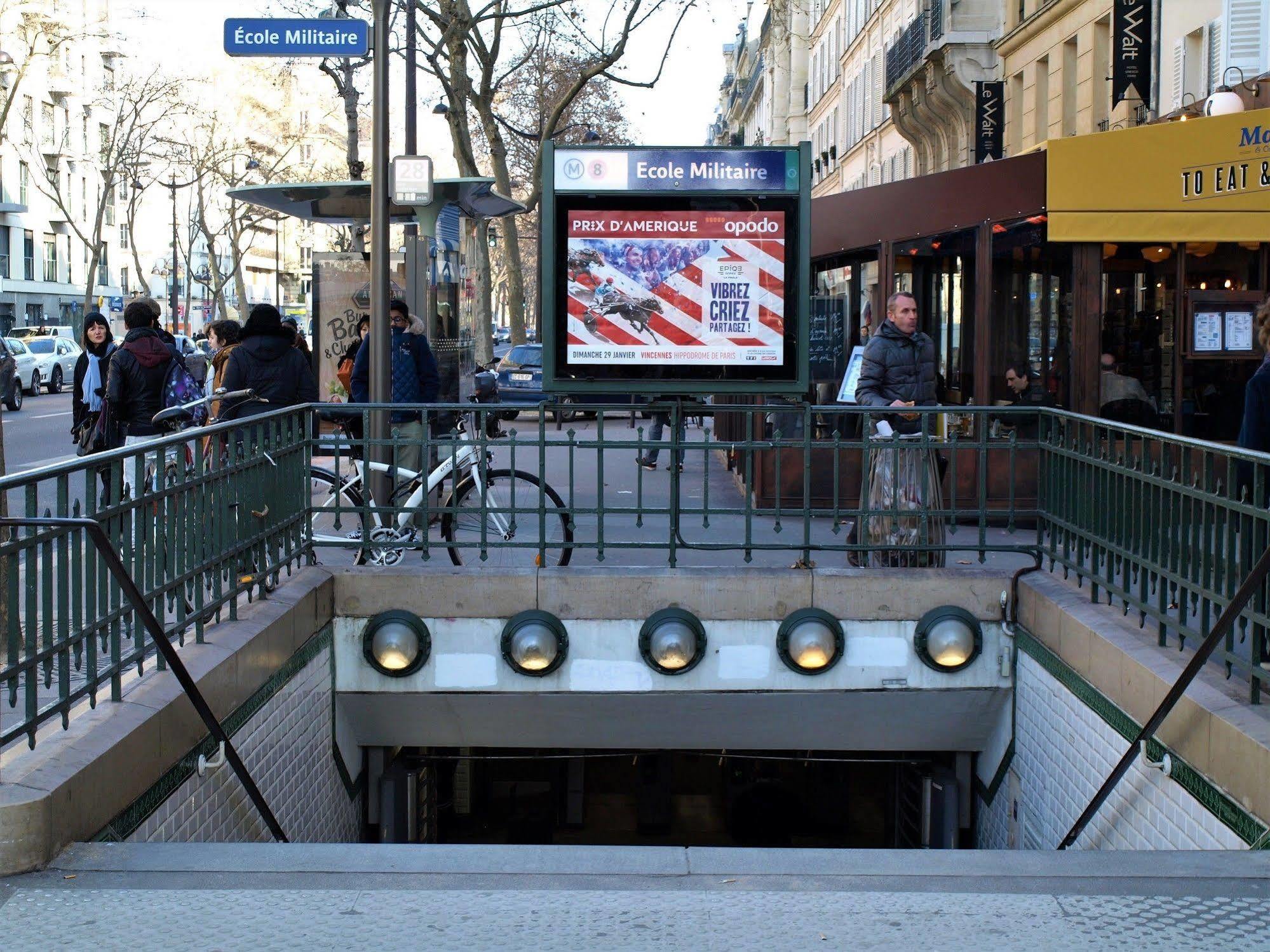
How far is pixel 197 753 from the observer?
6133 mm

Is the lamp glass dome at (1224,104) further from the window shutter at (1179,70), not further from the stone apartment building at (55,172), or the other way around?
the stone apartment building at (55,172)

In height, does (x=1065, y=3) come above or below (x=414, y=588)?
above

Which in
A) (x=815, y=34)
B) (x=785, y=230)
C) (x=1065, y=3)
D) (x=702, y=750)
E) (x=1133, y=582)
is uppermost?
(x=815, y=34)

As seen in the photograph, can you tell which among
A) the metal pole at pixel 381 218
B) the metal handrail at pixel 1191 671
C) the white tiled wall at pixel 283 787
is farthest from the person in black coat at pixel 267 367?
the metal handrail at pixel 1191 671

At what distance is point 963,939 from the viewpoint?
4324mm

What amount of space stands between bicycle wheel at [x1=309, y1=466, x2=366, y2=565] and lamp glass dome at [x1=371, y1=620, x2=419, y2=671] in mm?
507

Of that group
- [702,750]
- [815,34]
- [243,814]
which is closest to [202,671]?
[243,814]

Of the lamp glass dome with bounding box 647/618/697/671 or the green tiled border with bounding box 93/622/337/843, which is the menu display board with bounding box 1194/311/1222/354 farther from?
the green tiled border with bounding box 93/622/337/843

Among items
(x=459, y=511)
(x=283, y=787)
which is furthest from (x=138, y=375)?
(x=283, y=787)

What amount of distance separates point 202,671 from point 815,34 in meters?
60.0

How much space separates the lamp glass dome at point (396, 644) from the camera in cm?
850

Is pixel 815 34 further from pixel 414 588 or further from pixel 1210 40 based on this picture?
pixel 414 588

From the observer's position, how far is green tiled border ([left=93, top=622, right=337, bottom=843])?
5.29m

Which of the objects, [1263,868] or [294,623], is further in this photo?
[294,623]
